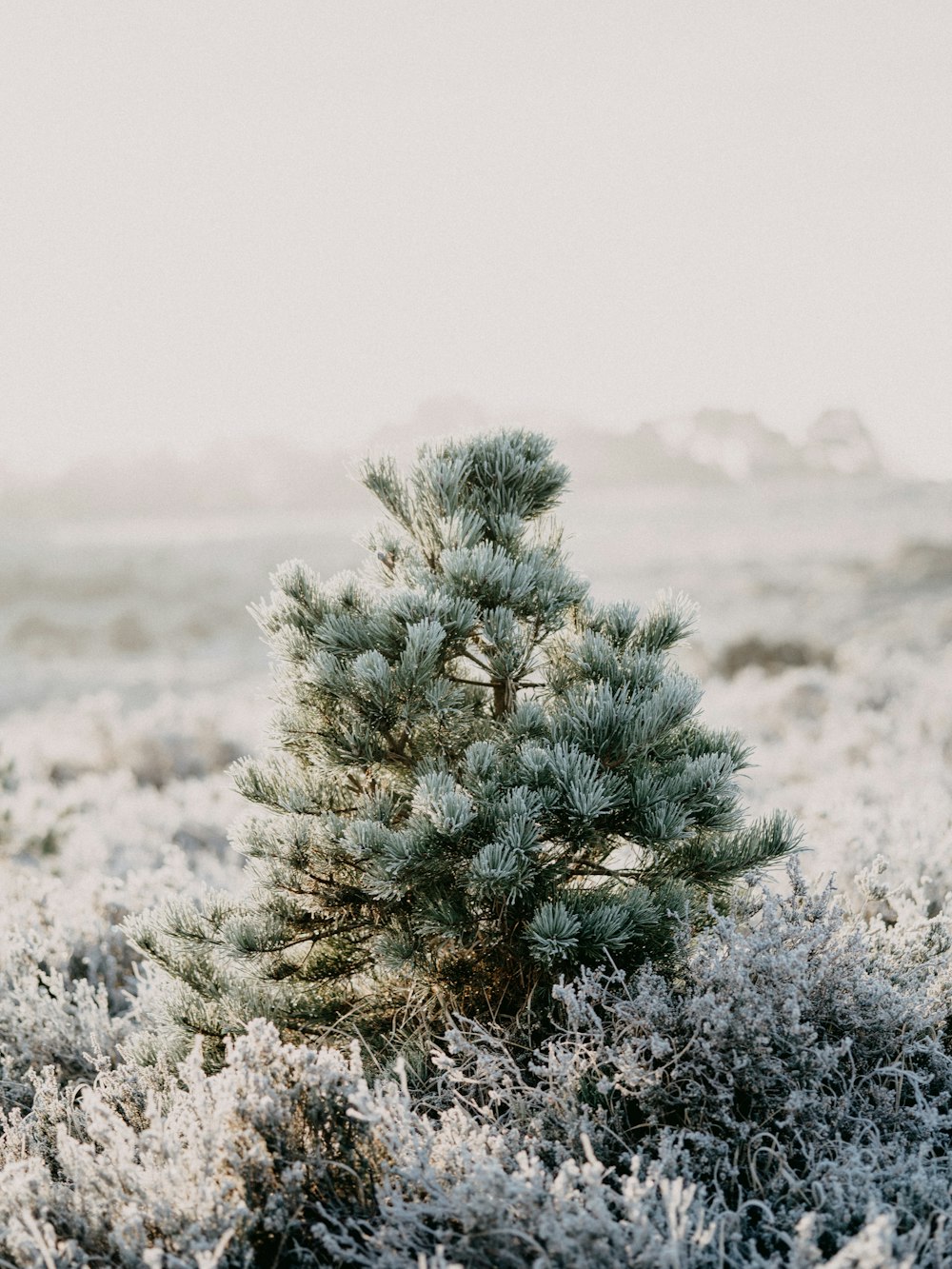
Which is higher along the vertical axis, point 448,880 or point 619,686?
point 619,686

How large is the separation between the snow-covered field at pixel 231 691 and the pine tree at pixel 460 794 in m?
0.25

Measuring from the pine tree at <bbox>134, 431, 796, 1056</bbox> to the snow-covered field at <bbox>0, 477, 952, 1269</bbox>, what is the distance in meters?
0.25

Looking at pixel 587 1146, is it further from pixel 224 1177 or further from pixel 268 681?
pixel 268 681

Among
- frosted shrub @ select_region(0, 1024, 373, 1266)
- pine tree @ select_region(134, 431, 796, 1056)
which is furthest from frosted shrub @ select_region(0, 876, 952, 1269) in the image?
pine tree @ select_region(134, 431, 796, 1056)

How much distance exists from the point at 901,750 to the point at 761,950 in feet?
20.1

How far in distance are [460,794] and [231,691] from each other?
14.9m

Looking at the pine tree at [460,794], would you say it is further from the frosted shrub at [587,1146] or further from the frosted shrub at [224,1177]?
the frosted shrub at [224,1177]

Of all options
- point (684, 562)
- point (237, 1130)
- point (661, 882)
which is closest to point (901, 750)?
point (661, 882)

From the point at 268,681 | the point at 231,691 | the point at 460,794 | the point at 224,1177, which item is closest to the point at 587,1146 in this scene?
the point at 224,1177

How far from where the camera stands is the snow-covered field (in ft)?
14.1

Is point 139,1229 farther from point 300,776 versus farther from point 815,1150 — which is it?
point 815,1150

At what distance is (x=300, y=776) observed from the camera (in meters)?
3.00

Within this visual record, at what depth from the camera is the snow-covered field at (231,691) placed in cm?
430

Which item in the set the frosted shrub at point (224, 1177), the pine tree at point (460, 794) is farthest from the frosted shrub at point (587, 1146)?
the pine tree at point (460, 794)
